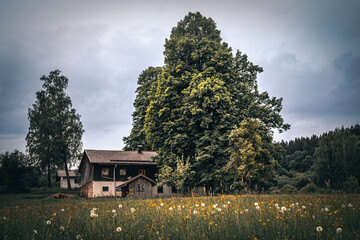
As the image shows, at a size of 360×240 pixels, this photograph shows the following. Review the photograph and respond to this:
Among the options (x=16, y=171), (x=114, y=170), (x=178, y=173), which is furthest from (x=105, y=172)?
(x=178, y=173)

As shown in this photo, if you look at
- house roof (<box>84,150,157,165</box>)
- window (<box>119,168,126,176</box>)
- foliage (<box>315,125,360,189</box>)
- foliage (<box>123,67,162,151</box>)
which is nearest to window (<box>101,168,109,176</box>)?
house roof (<box>84,150,157,165</box>)

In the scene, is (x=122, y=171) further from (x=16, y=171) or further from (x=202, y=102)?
(x=202, y=102)

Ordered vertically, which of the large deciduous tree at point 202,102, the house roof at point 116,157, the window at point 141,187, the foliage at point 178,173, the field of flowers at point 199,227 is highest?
the large deciduous tree at point 202,102

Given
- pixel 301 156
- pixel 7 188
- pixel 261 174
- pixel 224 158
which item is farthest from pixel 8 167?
pixel 301 156

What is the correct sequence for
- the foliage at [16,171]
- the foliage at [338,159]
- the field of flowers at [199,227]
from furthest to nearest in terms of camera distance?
1. the foliage at [338,159]
2. the foliage at [16,171]
3. the field of flowers at [199,227]

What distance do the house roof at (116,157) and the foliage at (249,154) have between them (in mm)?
18320

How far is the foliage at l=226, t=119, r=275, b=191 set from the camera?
23016mm

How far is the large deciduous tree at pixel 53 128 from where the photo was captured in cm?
4506

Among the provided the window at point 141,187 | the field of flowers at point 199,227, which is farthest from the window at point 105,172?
the field of flowers at point 199,227

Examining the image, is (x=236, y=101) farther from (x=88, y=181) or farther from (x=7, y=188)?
(x=7, y=188)

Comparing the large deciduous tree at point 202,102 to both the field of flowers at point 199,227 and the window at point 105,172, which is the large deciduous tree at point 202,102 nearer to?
the window at point 105,172

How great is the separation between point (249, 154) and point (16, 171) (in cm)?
3575

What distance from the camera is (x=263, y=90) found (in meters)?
28.6

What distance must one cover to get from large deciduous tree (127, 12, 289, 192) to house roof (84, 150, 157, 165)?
12.4 metres
